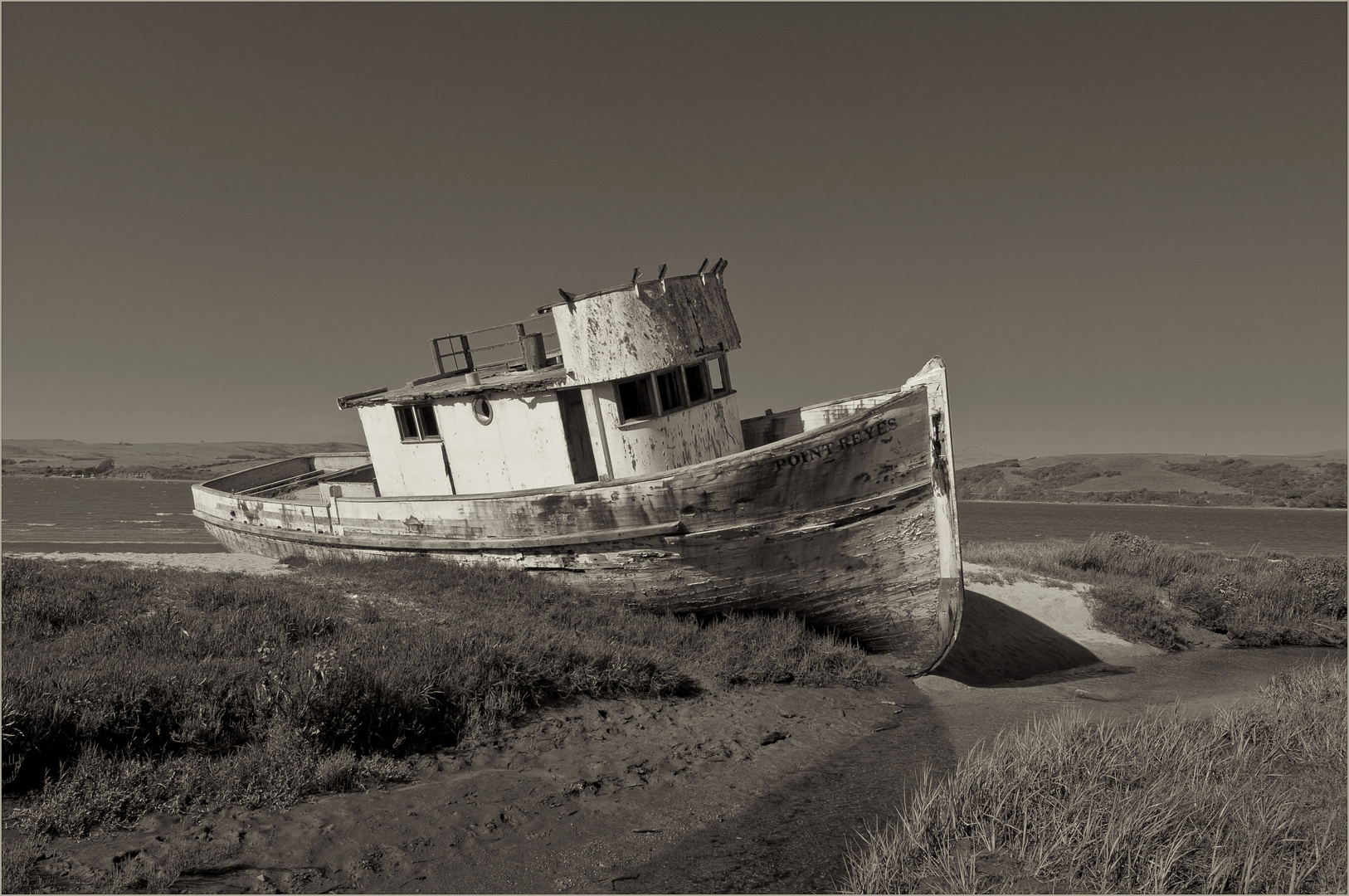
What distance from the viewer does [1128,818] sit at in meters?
4.64

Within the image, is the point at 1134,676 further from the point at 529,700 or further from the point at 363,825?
the point at 363,825

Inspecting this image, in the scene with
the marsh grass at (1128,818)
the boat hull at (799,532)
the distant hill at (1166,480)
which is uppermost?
Result: the boat hull at (799,532)

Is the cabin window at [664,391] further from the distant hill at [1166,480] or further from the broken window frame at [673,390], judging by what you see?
the distant hill at [1166,480]

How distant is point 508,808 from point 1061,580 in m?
12.3

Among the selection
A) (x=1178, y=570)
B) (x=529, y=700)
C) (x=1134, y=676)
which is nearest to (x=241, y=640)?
(x=529, y=700)

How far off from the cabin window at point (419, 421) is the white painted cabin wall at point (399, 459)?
96mm

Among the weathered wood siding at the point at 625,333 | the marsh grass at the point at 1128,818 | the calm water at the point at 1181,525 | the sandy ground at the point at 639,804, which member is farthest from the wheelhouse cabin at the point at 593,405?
the calm water at the point at 1181,525

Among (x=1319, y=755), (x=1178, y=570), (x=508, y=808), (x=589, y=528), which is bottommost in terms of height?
(x=1178, y=570)

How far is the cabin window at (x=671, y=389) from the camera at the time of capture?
426 inches

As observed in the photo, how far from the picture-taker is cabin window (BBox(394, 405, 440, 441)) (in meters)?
12.6

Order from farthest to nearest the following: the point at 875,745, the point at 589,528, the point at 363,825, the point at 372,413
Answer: the point at 372,413 < the point at 589,528 < the point at 875,745 < the point at 363,825

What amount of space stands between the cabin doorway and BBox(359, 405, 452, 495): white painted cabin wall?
8.36 ft

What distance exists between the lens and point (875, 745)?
7.22 metres

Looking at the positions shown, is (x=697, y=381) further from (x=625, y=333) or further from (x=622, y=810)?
(x=622, y=810)
